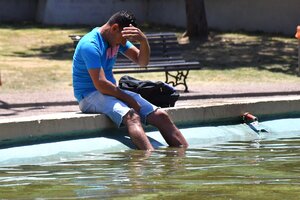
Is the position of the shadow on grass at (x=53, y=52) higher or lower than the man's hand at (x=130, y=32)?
lower

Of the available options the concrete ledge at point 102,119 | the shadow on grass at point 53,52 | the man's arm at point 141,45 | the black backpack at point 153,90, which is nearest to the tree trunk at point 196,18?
the shadow on grass at point 53,52

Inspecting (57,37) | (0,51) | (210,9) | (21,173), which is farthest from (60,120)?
(210,9)

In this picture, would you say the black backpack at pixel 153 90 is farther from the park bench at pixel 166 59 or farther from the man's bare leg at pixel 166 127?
the park bench at pixel 166 59

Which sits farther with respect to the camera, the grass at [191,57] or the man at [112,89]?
the grass at [191,57]

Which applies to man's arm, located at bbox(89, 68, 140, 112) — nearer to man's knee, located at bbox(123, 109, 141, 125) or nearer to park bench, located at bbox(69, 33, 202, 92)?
man's knee, located at bbox(123, 109, 141, 125)

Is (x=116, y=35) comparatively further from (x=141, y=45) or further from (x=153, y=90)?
(x=153, y=90)

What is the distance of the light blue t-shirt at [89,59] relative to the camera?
9.30 meters

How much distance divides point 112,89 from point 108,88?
5 cm

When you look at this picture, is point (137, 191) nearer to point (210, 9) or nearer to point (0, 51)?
point (0, 51)

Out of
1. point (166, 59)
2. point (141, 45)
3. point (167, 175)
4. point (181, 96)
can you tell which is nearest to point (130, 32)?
point (141, 45)

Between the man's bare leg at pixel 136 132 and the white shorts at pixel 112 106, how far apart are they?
0.05 m

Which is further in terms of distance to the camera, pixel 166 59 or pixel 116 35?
pixel 166 59

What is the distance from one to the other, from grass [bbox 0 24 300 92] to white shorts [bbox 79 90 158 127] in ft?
21.0

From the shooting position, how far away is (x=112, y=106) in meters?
9.30
